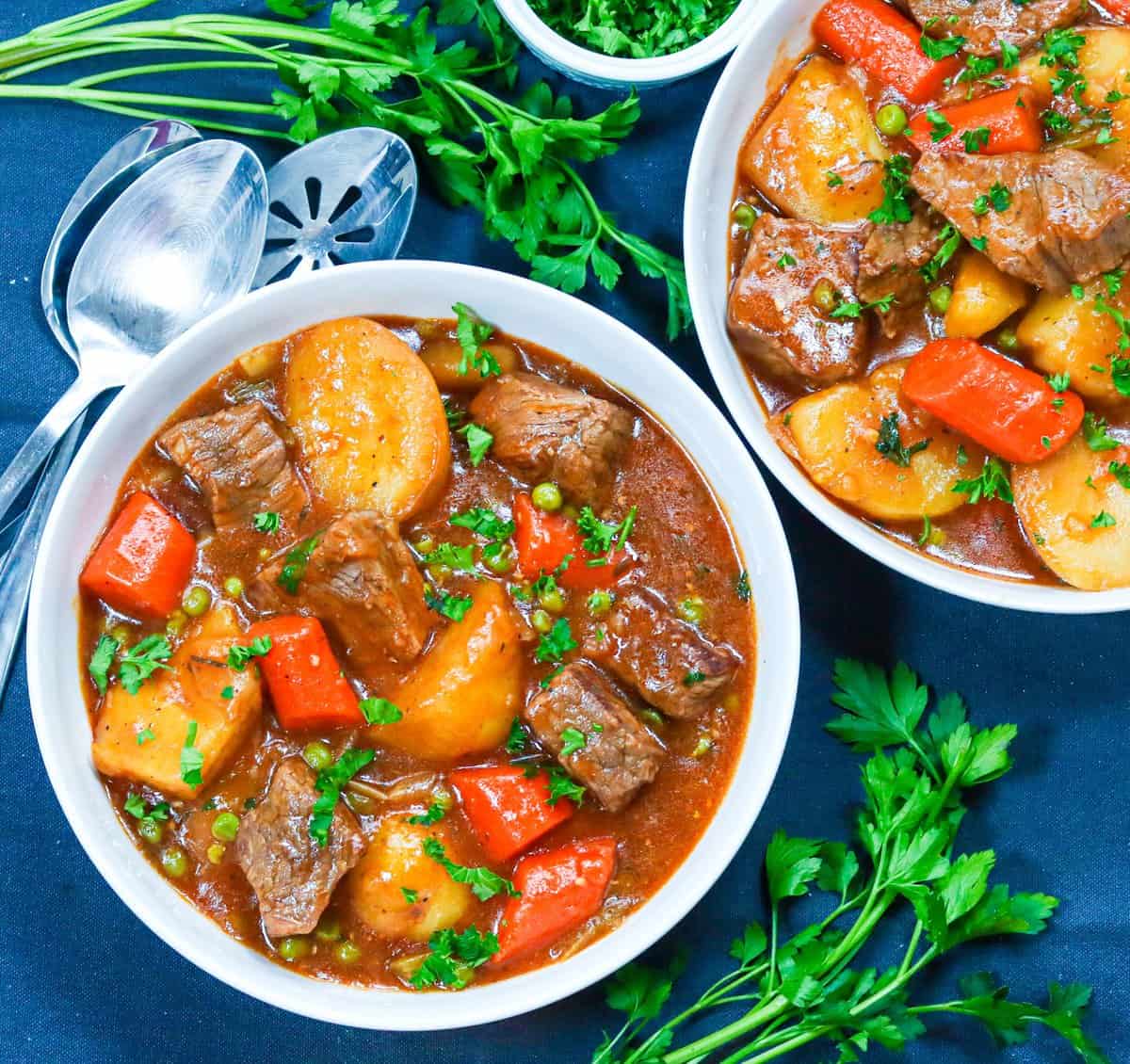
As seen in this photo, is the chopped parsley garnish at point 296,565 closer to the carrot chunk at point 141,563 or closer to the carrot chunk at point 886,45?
the carrot chunk at point 141,563

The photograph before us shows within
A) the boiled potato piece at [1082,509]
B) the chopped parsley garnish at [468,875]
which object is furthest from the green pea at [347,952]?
the boiled potato piece at [1082,509]

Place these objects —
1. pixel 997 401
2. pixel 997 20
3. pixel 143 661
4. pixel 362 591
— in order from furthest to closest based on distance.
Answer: pixel 997 20 → pixel 997 401 → pixel 143 661 → pixel 362 591

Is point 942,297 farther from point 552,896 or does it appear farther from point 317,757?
point 317,757

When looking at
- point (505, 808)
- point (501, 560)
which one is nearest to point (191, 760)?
point (505, 808)

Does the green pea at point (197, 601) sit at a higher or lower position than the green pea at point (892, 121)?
lower

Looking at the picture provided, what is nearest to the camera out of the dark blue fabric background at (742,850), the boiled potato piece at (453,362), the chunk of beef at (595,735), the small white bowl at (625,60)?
the chunk of beef at (595,735)

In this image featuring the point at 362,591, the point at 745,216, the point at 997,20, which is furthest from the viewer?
the point at 745,216

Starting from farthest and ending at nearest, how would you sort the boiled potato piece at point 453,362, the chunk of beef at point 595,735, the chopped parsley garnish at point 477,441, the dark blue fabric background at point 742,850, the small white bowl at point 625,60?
1. the dark blue fabric background at point 742,850
2. the small white bowl at point 625,60
3. the boiled potato piece at point 453,362
4. the chopped parsley garnish at point 477,441
5. the chunk of beef at point 595,735
